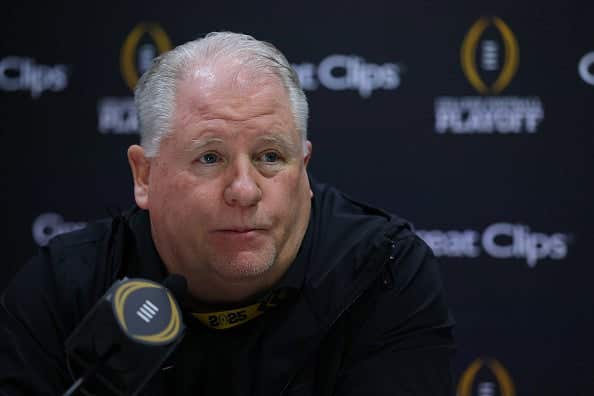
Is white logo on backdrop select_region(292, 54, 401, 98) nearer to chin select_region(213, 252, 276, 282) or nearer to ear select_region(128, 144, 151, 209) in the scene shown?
ear select_region(128, 144, 151, 209)

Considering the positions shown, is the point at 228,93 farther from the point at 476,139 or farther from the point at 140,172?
the point at 476,139

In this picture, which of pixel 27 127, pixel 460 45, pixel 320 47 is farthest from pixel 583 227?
pixel 27 127

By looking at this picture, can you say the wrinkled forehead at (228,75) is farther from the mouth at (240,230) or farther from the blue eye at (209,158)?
the mouth at (240,230)

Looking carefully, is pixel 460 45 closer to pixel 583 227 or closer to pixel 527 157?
pixel 527 157

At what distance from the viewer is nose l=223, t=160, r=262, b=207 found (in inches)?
68.6

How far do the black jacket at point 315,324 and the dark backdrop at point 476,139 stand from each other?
0.95 m

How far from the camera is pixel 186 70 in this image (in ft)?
6.09

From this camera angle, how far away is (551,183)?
9.50ft

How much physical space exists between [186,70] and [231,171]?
259 millimetres

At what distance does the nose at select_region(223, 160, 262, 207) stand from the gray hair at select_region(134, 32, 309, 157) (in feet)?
0.64

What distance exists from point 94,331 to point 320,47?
188 cm

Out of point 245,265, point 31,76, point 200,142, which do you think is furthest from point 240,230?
point 31,76

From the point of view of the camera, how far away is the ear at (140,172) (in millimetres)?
2002

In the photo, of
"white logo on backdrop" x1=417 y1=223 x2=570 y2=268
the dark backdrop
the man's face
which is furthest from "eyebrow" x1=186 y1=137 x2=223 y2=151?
"white logo on backdrop" x1=417 y1=223 x2=570 y2=268
